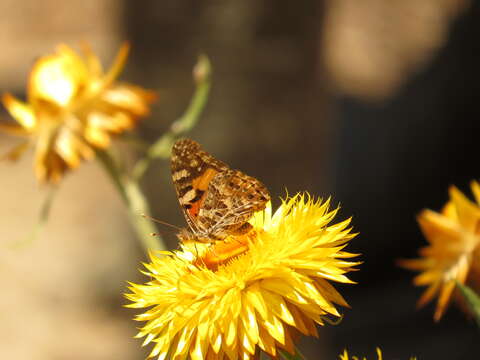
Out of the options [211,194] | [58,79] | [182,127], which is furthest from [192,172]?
[58,79]

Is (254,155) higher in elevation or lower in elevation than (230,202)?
higher

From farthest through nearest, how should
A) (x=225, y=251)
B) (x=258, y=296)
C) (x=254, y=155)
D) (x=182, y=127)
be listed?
(x=254, y=155), (x=182, y=127), (x=225, y=251), (x=258, y=296)

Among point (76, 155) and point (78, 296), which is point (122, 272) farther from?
point (76, 155)

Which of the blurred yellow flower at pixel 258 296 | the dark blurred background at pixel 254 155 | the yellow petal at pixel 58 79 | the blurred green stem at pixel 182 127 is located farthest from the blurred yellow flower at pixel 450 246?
the dark blurred background at pixel 254 155

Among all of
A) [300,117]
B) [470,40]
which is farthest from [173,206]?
[470,40]

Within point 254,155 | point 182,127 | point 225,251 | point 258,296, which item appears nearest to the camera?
point 258,296

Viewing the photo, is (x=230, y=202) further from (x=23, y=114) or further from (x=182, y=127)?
(x=23, y=114)
